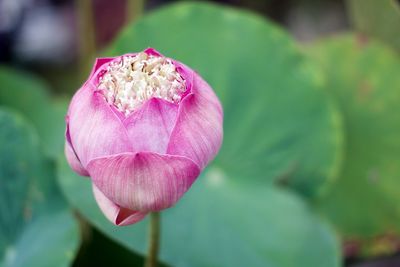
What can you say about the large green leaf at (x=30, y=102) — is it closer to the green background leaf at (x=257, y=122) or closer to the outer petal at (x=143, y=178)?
the green background leaf at (x=257, y=122)

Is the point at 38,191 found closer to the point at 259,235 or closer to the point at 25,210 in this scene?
the point at 25,210

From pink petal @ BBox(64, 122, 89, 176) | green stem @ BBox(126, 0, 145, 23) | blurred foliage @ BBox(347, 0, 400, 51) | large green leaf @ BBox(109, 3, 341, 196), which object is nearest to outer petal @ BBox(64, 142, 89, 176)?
pink petal @ BBox(64, 122, 89, 176)

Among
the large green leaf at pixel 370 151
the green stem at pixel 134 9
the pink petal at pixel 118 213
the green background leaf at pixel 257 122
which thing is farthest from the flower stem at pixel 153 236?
the green stem at pixel 134 9

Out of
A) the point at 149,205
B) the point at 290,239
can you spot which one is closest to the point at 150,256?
the point at 149,205

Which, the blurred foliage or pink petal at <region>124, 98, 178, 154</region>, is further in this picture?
the blurred foliage

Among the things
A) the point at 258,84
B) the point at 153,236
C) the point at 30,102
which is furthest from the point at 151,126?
the point at 30,102

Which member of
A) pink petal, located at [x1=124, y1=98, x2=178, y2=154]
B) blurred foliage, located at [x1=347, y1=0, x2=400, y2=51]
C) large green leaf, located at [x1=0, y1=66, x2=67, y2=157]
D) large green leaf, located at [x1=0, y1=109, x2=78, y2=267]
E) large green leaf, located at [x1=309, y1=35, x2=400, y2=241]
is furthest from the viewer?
large green leaf, located at [x1=0, y1=66, x2=67, y2=157]

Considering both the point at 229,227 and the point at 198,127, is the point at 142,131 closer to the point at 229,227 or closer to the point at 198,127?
the point at 198,127

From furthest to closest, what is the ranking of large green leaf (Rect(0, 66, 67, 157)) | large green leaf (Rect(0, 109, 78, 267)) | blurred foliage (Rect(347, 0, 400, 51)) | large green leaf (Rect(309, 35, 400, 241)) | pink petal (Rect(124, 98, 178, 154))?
large green leaf (Rect(0, 66, 67, 157)), large green leaf (Rect(309, 35, 400, 241)), blurred foliage (Rect(347, 0, 400, 51)), large green leaf (Rect(0, 109, 78, 267)), pink petal (Rect(124, 98, 178, 154))

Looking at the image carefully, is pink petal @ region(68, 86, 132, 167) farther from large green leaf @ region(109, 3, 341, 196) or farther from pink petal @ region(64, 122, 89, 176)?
large green leaf @ region(109, 3, 341, 196)
